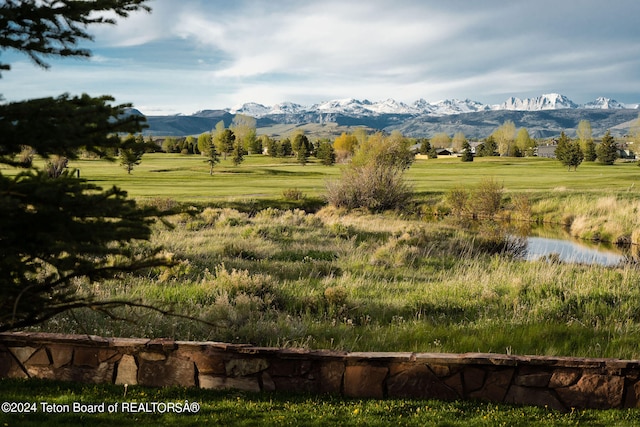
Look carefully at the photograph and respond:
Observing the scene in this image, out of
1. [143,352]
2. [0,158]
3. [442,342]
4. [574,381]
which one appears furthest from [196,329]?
[574,381]

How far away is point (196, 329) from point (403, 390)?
3.21 meters

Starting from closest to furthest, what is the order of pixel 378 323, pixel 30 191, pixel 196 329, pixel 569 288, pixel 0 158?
pixel 30 191 → pixel 0 158 → pixel 196 329 → pixel 378 323 → pixel 569 288

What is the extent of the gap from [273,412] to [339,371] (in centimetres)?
101

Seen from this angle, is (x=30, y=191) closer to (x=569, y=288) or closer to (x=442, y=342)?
(x=442, y=342)

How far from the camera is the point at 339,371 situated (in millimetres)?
6344

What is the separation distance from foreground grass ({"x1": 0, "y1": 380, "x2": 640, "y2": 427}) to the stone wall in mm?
190

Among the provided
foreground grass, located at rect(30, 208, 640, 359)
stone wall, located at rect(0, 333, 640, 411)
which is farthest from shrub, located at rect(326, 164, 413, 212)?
stone wall, located at rect(0, 333, 640, 411)

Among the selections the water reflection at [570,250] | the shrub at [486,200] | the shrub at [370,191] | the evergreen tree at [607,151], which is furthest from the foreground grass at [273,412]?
the evergreen tree at [607,151]

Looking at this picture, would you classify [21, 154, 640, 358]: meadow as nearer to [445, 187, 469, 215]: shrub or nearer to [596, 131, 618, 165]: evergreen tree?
[445, 187, 469, 215]: shrub

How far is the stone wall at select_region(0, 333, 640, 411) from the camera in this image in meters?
6.16

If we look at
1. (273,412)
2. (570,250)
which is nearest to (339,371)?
(273,412)

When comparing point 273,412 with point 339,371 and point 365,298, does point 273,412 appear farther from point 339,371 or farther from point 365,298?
point 365,298

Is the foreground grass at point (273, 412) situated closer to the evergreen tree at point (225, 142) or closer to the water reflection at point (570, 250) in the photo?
the water reflection at point (570, 250)

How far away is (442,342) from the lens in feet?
26.6
